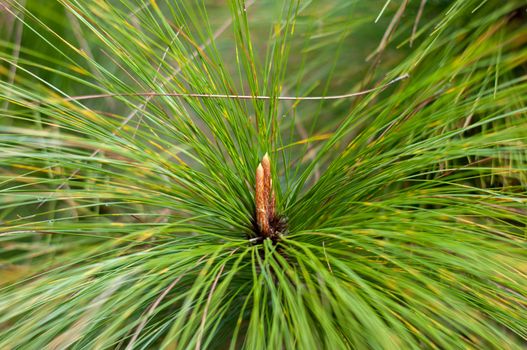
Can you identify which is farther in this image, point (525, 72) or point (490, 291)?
point (525, 72)

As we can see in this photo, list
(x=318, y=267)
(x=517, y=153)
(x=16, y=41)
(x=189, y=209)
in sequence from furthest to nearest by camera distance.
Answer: (x=16, y=41), (x=517, y=153), (x=189, y=209), (x=318, y=267)

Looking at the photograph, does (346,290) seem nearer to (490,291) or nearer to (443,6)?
(490,291)

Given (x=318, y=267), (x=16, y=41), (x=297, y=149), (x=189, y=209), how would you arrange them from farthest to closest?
(x=297, y=149), (x=16, y=41), (x=189, y=209), (x=318, y=267)

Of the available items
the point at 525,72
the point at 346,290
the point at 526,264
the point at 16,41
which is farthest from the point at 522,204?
the point at 16,41

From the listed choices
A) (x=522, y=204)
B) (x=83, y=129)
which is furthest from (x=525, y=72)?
(x=83, y=129)

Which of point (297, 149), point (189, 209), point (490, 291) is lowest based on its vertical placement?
point (490, 291)

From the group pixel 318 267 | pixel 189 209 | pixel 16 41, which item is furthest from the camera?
pixel 16 41

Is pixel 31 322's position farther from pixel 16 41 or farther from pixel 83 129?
pixel 16 41

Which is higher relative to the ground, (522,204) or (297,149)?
(297,149)

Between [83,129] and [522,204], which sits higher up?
[83,129]
